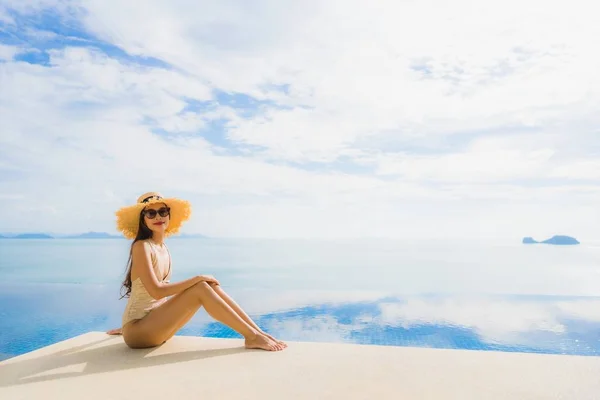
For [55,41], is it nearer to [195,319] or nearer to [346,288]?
[195,319]

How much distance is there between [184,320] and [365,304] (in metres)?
8.99

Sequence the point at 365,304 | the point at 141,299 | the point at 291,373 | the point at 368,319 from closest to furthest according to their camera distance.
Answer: the point at 291,373, the point at 141,299, the point at 368,319, the point at 365,304

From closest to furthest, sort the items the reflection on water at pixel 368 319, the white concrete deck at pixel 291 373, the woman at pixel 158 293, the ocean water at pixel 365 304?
the white concrete deck at pixel 291 373 < the woman at pixel 158 293 < the reflection on water at pixel 368 319 < the ocean water at pixel 365 304

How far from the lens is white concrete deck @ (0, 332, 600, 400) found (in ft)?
9.68

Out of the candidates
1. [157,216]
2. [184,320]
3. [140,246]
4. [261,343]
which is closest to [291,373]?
[261,343]

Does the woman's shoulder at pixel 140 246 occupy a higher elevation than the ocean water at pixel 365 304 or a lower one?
higher

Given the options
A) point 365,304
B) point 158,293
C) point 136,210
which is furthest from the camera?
point 365,304

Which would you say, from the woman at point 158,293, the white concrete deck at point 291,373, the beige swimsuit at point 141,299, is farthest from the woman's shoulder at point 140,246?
the white concrete deck at point 291,373

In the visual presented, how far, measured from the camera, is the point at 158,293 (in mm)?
3654

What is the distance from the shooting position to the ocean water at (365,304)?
923 centimetres

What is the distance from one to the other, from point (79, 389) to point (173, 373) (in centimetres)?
58

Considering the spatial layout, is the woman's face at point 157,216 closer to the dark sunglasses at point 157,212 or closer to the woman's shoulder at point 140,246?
the dark sunglasses at point 157,212

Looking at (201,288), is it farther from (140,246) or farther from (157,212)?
(157,212)

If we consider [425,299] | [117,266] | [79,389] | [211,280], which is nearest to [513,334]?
[425,299]
